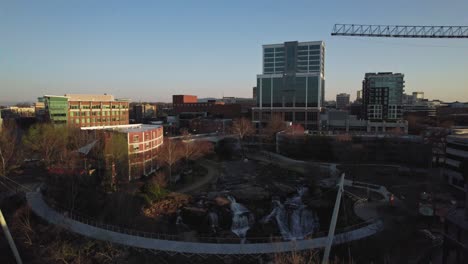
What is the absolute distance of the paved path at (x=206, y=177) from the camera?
3408 centimetres

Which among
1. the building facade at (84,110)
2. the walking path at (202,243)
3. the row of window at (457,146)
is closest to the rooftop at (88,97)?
the building facade at (84,110)

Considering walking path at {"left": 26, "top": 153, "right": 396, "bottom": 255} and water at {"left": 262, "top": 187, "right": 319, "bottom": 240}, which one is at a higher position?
walking path at {"left": 26, "top": 153, "right": 396, "bottom": 255}

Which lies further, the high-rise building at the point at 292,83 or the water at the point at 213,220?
the high-rise building at the point at 292,83

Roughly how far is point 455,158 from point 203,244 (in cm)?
3081

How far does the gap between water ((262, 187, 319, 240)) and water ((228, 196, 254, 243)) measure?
5.41ft

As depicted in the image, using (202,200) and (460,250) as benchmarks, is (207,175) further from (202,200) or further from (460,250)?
(460,250)

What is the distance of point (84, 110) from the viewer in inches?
2579

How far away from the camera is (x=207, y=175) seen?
40.7 m

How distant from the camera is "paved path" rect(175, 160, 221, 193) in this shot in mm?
34081

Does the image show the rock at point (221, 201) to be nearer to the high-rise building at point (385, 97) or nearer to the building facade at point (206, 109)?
the building facade at point (206, 109)

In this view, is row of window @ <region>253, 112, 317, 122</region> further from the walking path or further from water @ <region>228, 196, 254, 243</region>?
the walking path

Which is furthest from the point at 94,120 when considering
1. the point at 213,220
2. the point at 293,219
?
the point at 293,219

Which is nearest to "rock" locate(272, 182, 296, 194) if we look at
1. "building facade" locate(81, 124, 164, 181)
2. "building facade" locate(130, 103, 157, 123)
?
"building facade" locate(81, 124, 164, 181)

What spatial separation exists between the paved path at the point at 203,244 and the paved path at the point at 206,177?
12.4m
